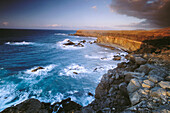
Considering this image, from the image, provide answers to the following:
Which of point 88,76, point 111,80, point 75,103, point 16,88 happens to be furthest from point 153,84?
point 16,88

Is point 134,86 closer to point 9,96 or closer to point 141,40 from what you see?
point 9,96

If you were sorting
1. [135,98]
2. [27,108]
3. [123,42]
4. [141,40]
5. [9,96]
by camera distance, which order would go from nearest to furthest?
[135,98] → [27,108] → [9,96] → [141,40] → [123,42]

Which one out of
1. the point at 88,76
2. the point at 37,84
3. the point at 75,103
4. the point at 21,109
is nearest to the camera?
the point at 21,109

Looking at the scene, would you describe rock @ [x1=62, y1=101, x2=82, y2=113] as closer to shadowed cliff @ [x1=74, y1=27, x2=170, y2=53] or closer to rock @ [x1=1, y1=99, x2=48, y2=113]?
rock @ [x1=1, y1=99, x2=48, y2=113]

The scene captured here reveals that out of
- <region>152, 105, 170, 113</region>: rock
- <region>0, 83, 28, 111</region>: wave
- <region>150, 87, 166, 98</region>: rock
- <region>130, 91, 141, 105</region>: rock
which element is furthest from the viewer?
<region>0, 83, 28, 111</region>: wave

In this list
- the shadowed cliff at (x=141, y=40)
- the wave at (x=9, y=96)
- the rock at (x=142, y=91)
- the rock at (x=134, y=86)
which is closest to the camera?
the rock at (x=142, y=91)

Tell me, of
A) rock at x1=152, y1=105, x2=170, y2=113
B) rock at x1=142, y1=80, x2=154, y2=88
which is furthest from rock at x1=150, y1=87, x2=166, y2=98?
rock at x1=152, y1=105, x2=170, y2=113

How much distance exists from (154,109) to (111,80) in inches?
189

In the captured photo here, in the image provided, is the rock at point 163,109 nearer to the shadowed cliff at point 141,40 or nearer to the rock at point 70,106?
the rock at point 70,106

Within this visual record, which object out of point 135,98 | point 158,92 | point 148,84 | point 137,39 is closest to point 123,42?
point 137,39

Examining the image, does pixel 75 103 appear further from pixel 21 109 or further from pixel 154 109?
pixel 154 109

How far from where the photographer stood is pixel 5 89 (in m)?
10.6

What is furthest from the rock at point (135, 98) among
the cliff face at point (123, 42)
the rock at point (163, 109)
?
the cliff face at point (123, 42)

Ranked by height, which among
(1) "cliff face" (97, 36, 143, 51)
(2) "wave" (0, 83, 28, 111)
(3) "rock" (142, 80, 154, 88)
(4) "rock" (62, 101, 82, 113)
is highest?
(1) "cliff face" (97, 36, 143, 51)
